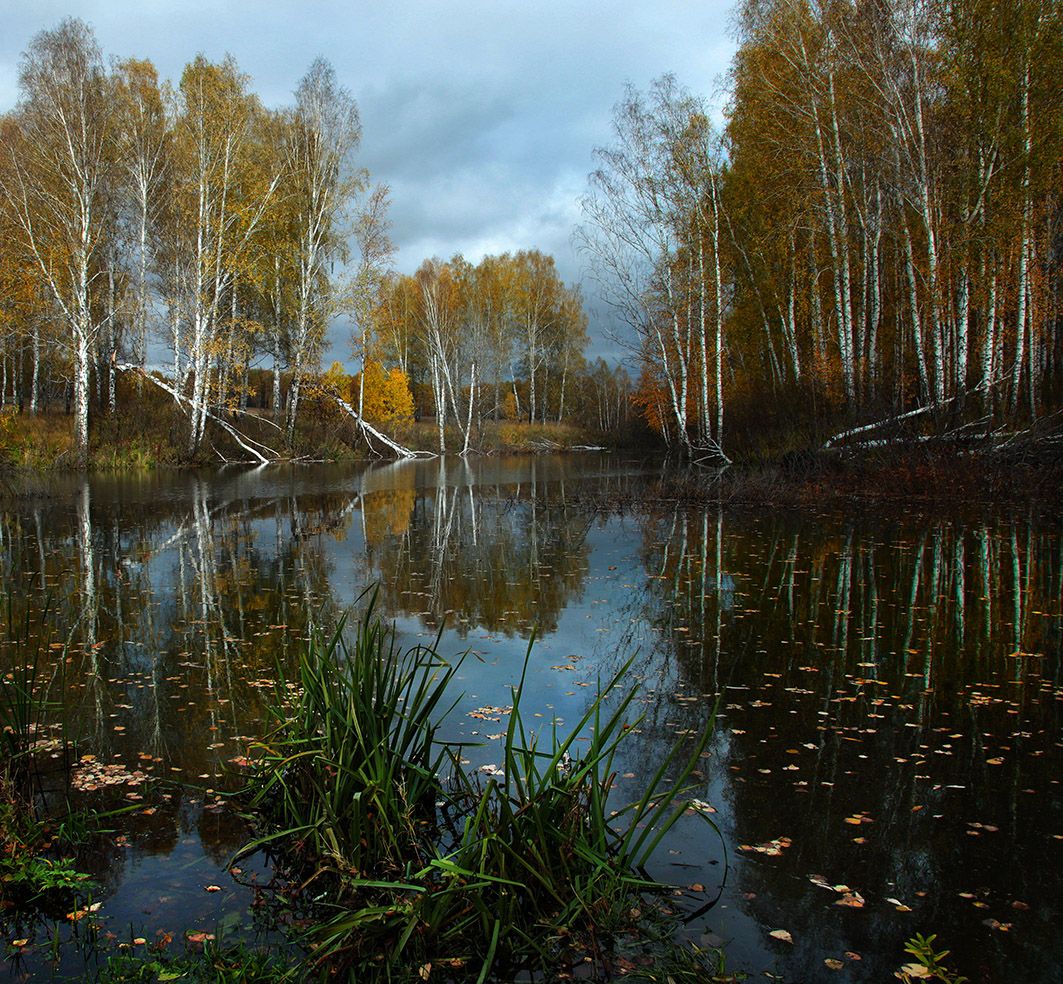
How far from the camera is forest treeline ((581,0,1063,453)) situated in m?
16.7

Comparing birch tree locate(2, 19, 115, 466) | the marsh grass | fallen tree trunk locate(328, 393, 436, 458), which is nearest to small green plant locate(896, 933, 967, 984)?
the marsh grass

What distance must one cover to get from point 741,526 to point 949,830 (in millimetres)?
10940

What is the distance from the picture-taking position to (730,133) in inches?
945

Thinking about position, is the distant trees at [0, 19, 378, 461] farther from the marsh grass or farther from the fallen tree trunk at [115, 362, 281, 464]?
the marsh grass

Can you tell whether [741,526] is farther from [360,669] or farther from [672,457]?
[672,457]

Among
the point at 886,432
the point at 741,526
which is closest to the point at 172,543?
the point at 741,526

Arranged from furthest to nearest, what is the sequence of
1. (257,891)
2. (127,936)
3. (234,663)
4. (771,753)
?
(234,663)
(771,753)
(257,891)
(127,936)

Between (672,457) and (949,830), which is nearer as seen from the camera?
(949,830)

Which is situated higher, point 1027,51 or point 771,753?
point 1027,51

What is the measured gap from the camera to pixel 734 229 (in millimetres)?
24016

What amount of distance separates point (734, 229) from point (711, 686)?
69.2 feet

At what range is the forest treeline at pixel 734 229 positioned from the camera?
17.0m

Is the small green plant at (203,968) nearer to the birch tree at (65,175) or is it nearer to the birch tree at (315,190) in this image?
the birch tree at (65,175)


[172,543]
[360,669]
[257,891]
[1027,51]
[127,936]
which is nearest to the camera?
[127,936]
